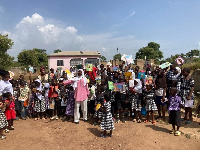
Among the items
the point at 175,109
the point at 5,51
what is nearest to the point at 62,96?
the point at 175,109

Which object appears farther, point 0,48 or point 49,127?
point 0,48

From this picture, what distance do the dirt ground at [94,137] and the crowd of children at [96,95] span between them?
297mm

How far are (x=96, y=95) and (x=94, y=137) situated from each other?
145 cm

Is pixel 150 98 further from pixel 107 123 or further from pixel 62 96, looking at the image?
pixel 62 96

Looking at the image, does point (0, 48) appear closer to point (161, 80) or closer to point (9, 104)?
point (9, 104)

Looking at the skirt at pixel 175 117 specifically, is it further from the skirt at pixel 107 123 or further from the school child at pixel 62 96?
the school child at pixel 62 96

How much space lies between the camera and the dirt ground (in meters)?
4.05

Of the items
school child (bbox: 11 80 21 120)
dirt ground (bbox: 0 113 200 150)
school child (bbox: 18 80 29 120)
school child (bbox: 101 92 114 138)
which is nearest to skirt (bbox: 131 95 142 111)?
dirt ground (bbox: 0 113 200 150)

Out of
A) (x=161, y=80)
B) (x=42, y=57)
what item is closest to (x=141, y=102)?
(x=161, y=80)

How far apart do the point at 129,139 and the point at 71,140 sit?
168 cm

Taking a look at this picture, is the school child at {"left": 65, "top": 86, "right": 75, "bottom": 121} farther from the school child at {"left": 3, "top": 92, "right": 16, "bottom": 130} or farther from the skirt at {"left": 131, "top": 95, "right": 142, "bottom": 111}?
the skirt at {"left": 131, "top": 95, "right": 142, "bottom": 111}

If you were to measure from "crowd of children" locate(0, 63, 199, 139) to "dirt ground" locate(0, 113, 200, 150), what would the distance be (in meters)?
0.30

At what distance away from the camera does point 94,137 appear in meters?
4.53

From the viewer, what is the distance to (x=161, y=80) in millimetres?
5238
